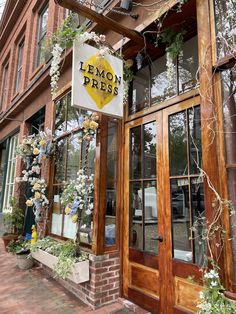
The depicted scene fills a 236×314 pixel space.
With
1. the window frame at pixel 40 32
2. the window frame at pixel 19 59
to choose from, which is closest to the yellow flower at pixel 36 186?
the window frame at pixel 40 32

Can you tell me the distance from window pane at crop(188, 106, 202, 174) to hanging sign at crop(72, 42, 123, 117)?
2.76ft

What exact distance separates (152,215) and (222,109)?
1.57 metres

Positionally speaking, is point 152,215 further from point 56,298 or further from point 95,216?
point 56,298

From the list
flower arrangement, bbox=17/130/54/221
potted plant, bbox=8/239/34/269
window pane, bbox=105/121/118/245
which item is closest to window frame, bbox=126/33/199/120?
window pane, bbox=105/121/118/245

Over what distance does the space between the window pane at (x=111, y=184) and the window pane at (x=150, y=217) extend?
52 cm

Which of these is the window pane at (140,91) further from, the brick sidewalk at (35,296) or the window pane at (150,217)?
the brick sidewalk at (35,296)

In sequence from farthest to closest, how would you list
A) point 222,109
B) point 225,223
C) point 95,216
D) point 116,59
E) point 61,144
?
1. point 61,144
2. point 95,216
3. point 116,59
4. point 222,109
5. point 225,223

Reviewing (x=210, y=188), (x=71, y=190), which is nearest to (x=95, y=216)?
(x=71, y=190)

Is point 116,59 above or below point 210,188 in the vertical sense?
above

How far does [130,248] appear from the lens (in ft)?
11.2

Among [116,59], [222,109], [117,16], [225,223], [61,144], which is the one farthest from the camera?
[61,144]

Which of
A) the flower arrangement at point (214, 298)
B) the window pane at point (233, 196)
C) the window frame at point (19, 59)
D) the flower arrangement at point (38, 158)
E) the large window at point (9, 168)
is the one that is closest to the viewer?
the flower arrangement at point (214, 298)

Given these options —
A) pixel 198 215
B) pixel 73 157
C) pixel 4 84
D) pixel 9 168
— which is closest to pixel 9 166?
pixel 9 168

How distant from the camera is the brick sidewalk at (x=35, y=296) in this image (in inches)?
124
